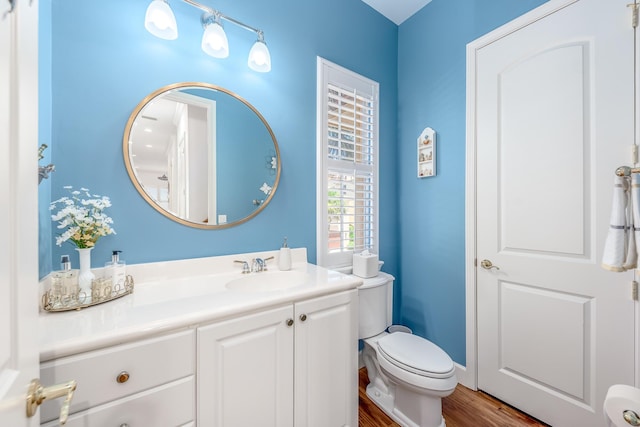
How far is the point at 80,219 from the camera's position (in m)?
1.00

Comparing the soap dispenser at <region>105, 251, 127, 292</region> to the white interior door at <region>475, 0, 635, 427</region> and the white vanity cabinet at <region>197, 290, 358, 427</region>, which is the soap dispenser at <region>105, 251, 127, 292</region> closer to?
the white vanity cabinet at <region>197, 290, 358, 427</region>

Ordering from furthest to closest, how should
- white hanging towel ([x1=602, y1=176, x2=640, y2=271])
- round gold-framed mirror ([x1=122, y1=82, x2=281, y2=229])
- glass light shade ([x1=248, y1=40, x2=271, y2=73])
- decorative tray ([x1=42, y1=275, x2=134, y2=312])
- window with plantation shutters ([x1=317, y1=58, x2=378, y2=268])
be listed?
1. window with plantation shutters ([x1=317, y1=58, x2=378, y2=268])
2. glass light shade ([x1=248, y1=40, x2=271, y2=73])
3. round gold-framed mirror ([x1=122, y1=82, x2=281, y2=229])
4. white hanging towel ([x1=602, y1=176, x2=640, y2=271])
5. decorative tray ([x1=42, y1=275, x2=134, y2=312])

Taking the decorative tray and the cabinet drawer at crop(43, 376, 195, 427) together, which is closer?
the cabinet drawer at crop(43, 376, 195, 427)

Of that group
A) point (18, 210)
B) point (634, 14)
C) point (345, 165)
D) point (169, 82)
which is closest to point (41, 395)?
point (18, 210)

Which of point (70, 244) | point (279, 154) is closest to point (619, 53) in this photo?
point (279, 154)

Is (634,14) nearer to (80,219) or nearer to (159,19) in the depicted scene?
(159,19)

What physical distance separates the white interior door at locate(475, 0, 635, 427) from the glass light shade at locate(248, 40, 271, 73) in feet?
4.58

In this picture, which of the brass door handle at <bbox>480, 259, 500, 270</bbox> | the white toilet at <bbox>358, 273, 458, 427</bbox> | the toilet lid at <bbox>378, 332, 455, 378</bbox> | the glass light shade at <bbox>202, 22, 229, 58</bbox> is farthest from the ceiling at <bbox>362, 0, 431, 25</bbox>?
the toilet lid at <bbox>378, 332, 455, 378</bbox>

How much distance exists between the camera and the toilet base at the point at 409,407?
140 cm

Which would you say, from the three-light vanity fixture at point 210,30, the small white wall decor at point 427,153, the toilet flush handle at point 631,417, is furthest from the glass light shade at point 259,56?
the toilet flush handle at point 631,417

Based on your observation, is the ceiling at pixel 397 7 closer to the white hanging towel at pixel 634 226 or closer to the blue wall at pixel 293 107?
the blue wall at pixel 293 107

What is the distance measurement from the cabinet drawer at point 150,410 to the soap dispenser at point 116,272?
444 millimetres

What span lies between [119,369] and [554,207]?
2.07 meters

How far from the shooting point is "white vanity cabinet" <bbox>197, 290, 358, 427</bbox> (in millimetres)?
933
